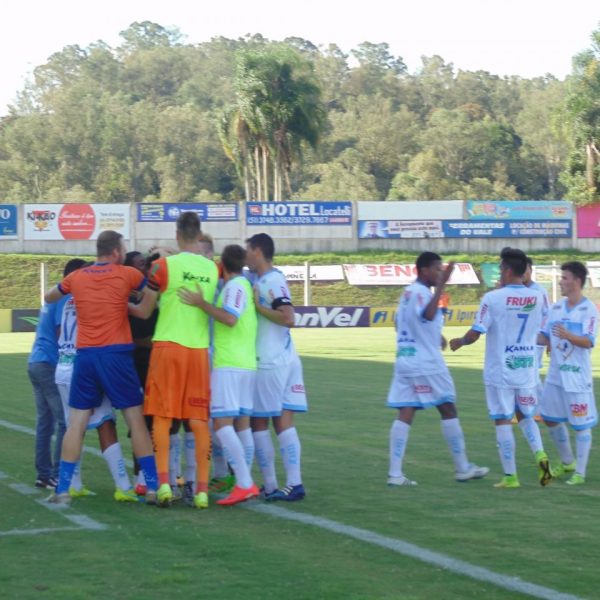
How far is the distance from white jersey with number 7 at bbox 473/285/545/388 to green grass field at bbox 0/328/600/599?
2.87 ft

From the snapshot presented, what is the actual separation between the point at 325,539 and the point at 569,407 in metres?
3.23

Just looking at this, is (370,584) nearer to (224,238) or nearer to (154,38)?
(224,238)

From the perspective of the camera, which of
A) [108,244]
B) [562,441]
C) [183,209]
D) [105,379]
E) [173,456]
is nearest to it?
[105,379]

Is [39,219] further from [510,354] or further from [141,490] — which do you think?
[510,354]

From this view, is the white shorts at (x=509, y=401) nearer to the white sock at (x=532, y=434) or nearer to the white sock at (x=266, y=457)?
the white sock at (x=532, y=434)

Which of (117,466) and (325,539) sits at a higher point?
(117,466)

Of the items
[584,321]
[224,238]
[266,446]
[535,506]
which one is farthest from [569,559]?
[224,238]

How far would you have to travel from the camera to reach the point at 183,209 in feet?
207

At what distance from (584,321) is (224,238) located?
53383 millimetres

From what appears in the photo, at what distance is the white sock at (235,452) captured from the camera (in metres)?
8.77

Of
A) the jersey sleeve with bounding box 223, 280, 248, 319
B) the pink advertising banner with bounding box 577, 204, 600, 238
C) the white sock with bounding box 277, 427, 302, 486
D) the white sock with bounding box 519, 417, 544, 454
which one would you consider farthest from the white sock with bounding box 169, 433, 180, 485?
the pink advertising banner with bounding box 577, 204, 600, 238

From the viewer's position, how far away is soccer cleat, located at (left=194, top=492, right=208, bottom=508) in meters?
8.72

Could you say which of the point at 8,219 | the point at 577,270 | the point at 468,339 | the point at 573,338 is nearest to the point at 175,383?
the point at 468,339

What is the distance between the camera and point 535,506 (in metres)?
8.77
